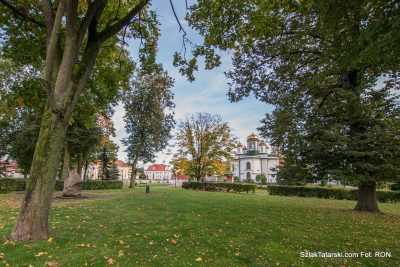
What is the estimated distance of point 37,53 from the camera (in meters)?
10.0

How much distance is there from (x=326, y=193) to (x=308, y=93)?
53.2 ft

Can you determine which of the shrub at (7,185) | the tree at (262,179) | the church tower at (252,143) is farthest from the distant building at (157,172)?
the shrub at (7,185)

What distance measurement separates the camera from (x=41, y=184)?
5570mm

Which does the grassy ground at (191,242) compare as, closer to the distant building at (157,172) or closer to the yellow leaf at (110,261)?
the yellow leaf at (110,261)

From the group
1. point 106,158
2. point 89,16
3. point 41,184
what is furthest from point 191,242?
point 106,158

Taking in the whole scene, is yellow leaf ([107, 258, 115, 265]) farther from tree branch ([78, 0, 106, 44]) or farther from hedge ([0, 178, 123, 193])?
hedge ([0, 178, 123, 193])

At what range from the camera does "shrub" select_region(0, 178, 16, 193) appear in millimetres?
19953

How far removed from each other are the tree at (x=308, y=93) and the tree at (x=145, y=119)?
19309 millimetres

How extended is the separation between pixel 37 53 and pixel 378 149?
16316 mm

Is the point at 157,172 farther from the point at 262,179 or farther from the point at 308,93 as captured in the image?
the point at 308,93

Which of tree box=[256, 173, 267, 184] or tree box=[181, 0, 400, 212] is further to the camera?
tree box=[256, 173, 267, 184]

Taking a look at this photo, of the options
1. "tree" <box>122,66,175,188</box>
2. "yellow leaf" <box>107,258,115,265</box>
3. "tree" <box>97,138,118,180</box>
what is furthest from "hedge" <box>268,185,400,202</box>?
"tree" <box>97,138,118,180</box>

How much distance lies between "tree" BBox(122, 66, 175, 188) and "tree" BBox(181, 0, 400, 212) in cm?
1931

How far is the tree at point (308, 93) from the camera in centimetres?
857
